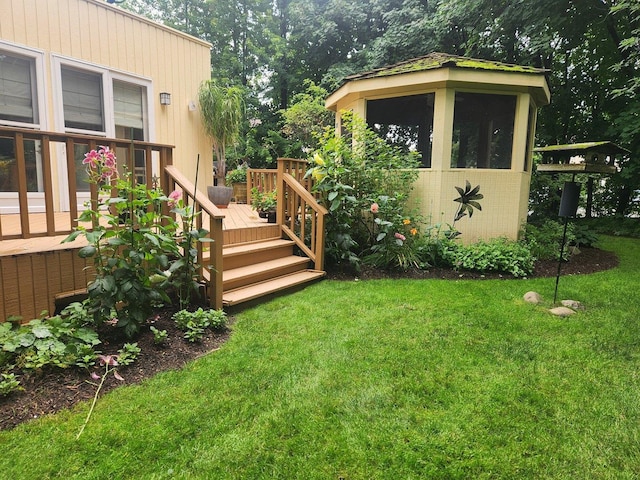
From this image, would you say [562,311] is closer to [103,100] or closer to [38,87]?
[103,100]

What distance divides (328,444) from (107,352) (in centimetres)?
164

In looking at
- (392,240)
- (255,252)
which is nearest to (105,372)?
(255,252)

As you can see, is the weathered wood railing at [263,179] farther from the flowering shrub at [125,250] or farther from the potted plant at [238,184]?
the flowering shrub at [125,250]

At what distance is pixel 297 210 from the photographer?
513 centimetres

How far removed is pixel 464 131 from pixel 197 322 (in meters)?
4.93

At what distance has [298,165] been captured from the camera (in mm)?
5070

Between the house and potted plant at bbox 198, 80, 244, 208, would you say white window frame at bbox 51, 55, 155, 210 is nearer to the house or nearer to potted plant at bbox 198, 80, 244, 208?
the house

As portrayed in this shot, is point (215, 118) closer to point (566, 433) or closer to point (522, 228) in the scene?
point (522, 228)

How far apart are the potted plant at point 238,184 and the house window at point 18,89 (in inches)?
199

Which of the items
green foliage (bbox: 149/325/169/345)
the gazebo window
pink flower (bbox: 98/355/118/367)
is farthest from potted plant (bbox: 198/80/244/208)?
pink flower (bbox: 98/355/118/367)

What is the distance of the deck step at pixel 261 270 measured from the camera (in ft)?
12.2

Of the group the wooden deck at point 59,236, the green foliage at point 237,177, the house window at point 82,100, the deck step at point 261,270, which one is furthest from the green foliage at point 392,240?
the green foliage at point 237,177

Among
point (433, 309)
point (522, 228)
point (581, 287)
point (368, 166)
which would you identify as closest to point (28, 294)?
point (433, 309)

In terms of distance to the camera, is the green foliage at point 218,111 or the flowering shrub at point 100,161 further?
the green foliage at point 218,111
